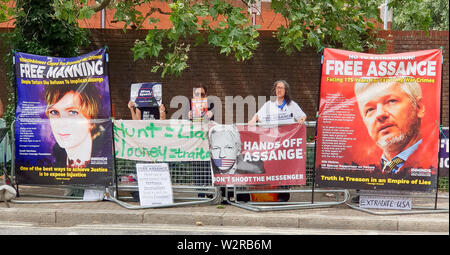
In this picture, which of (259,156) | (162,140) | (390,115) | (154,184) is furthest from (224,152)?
(390,115)

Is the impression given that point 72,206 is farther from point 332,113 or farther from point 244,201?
point 332,113

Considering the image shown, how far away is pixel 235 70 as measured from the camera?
43.7ft

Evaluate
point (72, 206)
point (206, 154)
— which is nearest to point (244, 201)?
point (206, 154)

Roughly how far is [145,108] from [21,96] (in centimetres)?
256

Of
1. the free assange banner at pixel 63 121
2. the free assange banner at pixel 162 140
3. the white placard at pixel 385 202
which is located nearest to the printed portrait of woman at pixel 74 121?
the free assange banner at pixel 63 121

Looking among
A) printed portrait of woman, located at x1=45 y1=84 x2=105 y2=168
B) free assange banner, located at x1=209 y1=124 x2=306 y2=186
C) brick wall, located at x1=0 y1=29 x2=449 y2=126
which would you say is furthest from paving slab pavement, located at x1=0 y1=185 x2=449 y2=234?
brick wall, located at x1=0 y1=29 x2=449 y2=126

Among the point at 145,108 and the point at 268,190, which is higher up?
the point at 145,108

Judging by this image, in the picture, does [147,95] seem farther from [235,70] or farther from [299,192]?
[299,192]

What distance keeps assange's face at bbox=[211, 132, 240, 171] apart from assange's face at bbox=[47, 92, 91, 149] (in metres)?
1.96

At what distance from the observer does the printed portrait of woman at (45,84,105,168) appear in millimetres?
8453

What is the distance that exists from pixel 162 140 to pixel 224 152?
95 cm

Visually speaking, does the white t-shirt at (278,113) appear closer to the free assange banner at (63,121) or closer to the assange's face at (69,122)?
the free assange banner at (63,121)

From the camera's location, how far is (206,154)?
27.3 feet

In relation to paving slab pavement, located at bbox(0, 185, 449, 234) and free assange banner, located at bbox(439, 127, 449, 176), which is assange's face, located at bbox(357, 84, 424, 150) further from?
paving slab pavement, located at bbox(0, 185, 449, 234)
